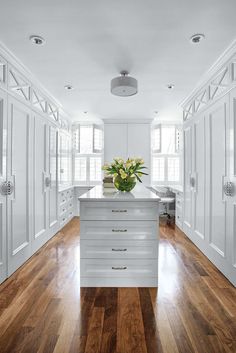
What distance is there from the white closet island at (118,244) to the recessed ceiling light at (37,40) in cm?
168

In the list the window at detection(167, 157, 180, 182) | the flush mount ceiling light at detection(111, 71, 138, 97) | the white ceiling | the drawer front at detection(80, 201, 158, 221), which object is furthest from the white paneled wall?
the drawer front at detection(80, 201, 158, 221)

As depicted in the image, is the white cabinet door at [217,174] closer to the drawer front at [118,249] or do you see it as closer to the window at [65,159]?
the drawer front at [118,249]

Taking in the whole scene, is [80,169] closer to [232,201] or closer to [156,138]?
[156,138]

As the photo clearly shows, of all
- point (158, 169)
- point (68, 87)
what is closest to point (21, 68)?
point (68, 87)

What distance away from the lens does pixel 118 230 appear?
2371 millimetres

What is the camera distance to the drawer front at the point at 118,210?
2.36 m

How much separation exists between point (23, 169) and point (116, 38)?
1.92 metres

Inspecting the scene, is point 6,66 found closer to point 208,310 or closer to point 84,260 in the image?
point 84,260

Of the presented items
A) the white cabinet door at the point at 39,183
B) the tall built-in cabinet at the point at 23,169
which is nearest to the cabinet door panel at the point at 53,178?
the tall built-in cabinet at the point at 23,169

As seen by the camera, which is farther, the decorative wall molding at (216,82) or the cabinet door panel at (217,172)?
the cabinet door panel at (217,172)

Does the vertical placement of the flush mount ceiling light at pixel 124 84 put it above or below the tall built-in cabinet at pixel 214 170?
above

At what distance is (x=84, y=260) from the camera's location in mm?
2344

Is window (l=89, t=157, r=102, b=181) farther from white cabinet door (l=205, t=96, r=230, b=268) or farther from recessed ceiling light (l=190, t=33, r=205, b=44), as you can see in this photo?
recessed ceiling light (l=190, t=33, r=205, b=44)

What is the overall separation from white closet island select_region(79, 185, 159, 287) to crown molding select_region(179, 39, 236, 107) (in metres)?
1.84
